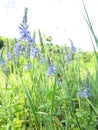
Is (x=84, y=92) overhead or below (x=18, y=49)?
below

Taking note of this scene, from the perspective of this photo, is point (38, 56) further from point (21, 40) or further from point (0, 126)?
point (0, 126)

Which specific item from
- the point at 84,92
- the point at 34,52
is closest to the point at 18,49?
the point at 34,52

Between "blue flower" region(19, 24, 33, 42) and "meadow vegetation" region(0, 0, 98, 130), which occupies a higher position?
"blue flower" region(19, 24, 33, 42)

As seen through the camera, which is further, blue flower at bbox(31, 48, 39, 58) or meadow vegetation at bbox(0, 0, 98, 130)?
blue flower at bbox(31, 48, 39, 58)

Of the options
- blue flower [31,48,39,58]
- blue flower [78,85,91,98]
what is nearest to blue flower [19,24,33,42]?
blue flower [31,48,39,58]

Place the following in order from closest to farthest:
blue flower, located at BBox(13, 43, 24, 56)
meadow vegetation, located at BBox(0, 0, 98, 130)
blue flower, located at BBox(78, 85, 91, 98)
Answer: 1. meadow vegetation, located at BBox(0, 0, 98, 130)
2. blue flower, located at BBox(78, 85, 91, 98)
3. blue flower, located at BBox(13, 43, 24, 56)

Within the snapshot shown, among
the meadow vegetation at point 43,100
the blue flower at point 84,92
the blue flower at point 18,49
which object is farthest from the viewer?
the blue flower at point 18,49

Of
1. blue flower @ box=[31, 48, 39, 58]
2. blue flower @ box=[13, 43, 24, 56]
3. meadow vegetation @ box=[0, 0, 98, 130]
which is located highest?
blue flower @ box=[13, 43, 24, 56]

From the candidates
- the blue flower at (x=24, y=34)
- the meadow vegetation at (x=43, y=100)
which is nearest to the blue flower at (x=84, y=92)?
the meadow vegetation at (x=43, y=100)

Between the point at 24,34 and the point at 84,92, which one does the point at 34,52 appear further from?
the point at 84,92

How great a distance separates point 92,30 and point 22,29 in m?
1.17

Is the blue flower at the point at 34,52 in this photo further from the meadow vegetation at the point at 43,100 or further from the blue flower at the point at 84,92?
the blue flower at the point at 84,92

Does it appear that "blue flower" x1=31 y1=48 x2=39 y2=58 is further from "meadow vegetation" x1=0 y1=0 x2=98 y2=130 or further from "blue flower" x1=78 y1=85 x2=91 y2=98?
"blue flower" x1=78 y1=85 x2=91 y2=98

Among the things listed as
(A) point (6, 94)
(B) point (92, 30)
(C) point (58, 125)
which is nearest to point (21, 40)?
(A) point (6, 94)
